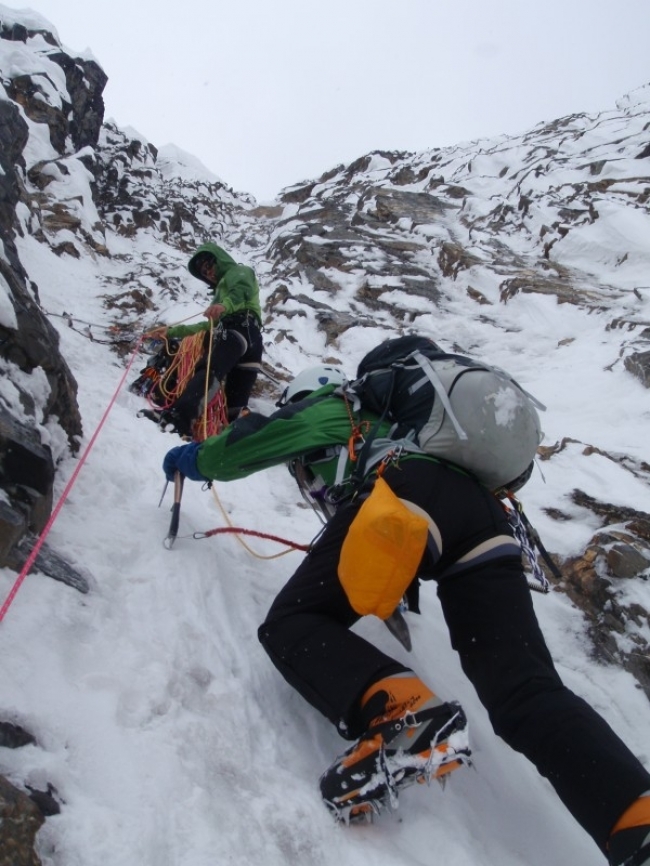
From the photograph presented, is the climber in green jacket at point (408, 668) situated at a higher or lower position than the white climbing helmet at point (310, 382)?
lower

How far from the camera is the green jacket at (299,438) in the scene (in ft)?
7.44

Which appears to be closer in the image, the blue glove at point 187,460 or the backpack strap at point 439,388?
the backpack strap at point 439,388

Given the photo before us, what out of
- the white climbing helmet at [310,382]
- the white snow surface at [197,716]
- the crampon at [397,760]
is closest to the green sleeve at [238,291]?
the white snow surface at [197,716]

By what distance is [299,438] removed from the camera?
7.47ft

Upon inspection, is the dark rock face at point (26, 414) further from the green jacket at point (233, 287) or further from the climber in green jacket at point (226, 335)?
the green jacket at point (233, 287)

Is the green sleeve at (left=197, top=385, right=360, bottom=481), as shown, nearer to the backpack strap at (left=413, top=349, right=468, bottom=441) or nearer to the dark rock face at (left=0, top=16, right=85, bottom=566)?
the backpack strap at (left=413, top=349, right=468, bottom=441)

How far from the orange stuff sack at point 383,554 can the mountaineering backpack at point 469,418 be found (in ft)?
1.34

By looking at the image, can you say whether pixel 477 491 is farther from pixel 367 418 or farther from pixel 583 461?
pixel 583 461

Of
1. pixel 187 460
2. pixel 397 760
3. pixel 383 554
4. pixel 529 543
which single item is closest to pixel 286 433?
pixel 187 460

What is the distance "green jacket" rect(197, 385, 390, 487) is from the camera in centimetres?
227

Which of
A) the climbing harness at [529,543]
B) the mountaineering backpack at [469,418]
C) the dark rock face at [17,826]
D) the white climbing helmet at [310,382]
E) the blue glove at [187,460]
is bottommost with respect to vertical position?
the dark rock face at [17,826]

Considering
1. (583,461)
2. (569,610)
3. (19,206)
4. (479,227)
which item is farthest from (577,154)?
(569,610)

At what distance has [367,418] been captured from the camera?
2324mm

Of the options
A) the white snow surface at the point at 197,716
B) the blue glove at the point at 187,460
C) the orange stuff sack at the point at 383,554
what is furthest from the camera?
the blue glove at the point at 187,460
